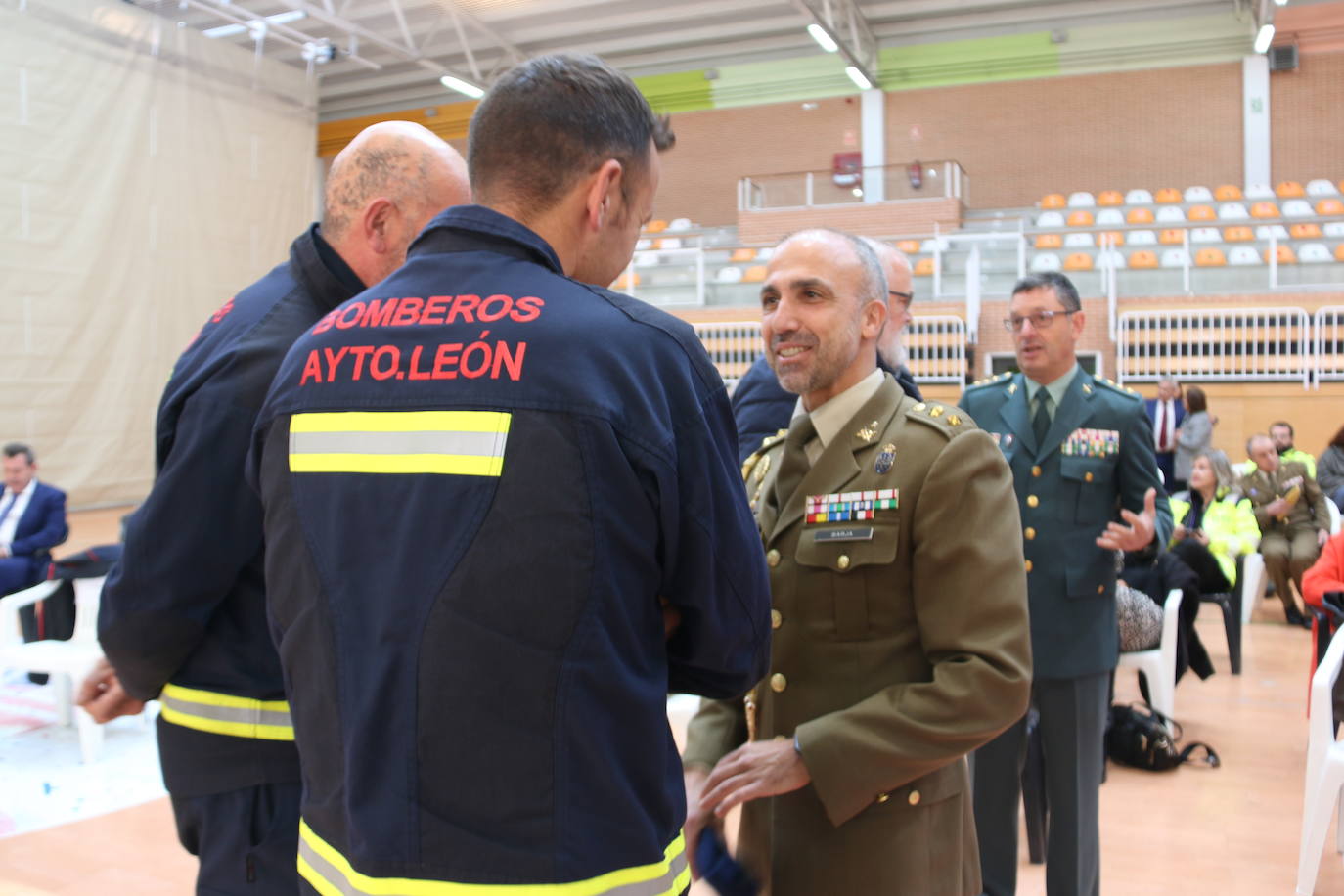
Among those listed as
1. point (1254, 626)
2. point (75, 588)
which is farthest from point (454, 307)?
point (1254, 626)

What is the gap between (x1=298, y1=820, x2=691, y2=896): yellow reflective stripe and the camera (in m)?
0.95

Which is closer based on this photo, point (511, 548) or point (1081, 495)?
point (511, 548)

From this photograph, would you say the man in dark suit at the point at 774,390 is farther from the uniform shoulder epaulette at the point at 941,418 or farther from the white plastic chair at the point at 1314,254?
the white plastic chair at the point at 1314,254

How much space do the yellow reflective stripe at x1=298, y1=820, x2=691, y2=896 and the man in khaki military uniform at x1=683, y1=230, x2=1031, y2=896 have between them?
334 millimetres

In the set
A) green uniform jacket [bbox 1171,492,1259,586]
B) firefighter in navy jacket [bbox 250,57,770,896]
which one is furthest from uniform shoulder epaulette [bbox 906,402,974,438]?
green uniform jacket [bbox 1171,492,1259,586]

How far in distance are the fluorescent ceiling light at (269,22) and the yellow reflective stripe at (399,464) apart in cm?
1546

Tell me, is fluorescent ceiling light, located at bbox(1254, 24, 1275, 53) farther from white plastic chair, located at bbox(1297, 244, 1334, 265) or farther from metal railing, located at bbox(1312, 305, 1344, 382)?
metal railing, located at bbox(1312, 305, 1344, 382)

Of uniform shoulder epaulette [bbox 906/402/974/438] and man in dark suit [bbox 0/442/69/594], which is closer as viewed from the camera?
uniform shoulder epaulette [bbox 906/402/974/438]

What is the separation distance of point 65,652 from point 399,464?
456 centimetres

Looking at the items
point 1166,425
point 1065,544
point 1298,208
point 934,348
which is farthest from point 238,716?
point 1298,208

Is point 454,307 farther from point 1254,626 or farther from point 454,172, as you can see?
point 1254,626

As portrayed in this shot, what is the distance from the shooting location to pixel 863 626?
154 cm

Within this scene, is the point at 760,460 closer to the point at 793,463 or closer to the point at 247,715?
the point at 793,463

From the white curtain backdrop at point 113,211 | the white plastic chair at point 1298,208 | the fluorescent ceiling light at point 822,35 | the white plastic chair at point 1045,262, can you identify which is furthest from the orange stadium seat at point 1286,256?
the white curtain backdrop at point 113,211
